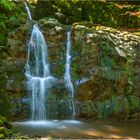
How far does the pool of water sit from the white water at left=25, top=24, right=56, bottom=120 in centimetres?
71

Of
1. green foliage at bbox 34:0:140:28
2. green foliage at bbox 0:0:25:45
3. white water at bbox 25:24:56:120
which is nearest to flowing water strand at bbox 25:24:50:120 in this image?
white water at bbox 25:24:56:120

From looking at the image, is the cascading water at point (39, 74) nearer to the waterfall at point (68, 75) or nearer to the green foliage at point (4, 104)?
the waterfall at point (68, 75)

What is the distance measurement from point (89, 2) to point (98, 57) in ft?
15.3

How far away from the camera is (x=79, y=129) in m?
10.0

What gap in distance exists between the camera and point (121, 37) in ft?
42.2

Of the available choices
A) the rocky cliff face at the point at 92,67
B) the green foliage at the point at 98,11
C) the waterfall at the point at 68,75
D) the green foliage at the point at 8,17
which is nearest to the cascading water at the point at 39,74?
the waterfall at the point at 68,75

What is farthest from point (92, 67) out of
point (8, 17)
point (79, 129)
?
point (8, 17)

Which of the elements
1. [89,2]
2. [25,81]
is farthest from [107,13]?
[25,81]

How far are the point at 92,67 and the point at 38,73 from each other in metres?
1.74

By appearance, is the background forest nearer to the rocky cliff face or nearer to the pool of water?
the rocky cliff face

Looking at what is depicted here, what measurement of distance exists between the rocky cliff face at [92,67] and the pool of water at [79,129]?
80cm

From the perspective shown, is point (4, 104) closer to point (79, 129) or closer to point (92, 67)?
point (79, 129)

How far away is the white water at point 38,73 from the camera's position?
11.6 meters

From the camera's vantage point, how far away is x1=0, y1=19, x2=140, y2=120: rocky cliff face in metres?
11.9
